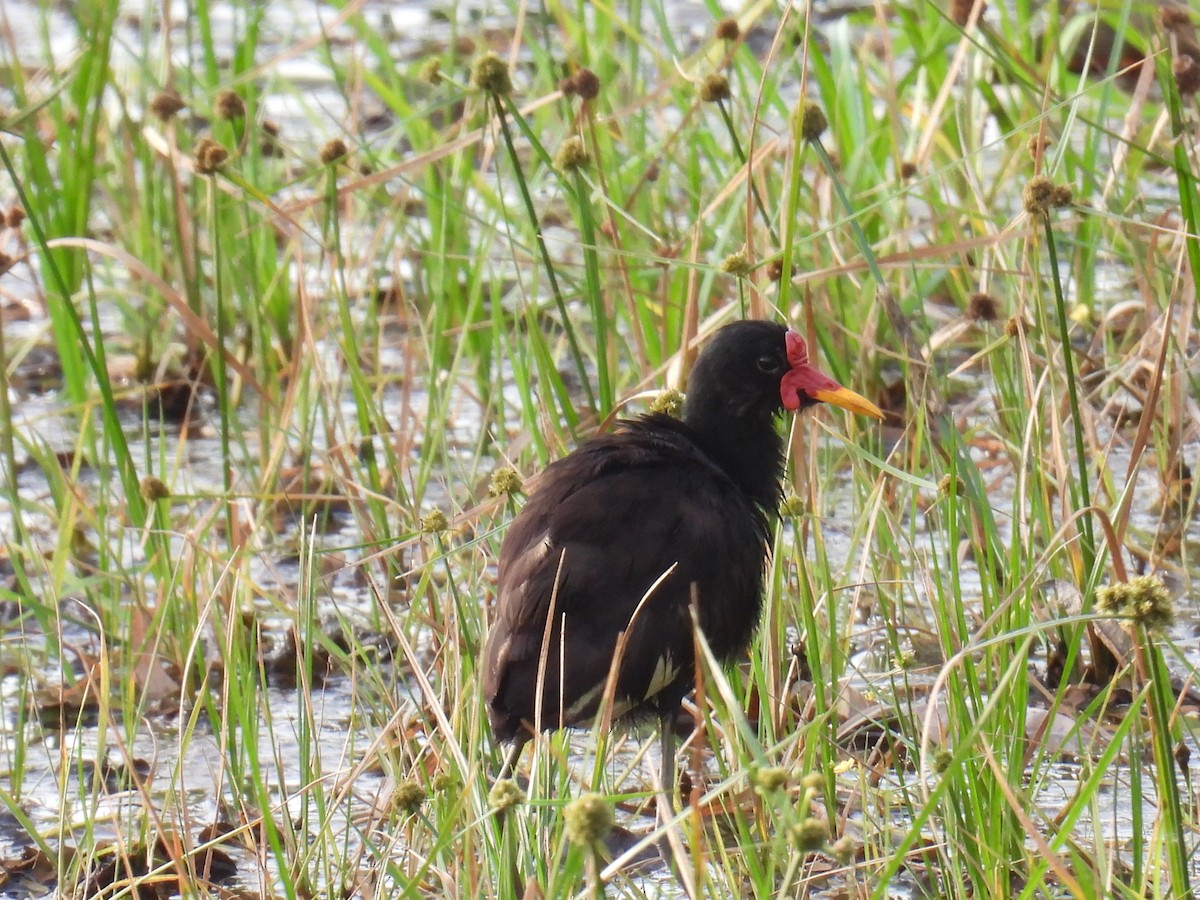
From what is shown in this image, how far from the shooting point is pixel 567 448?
12.5 feet

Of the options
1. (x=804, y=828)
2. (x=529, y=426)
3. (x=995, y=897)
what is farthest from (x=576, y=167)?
(x=804, y=828)

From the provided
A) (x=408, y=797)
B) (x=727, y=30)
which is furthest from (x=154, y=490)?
(x=727, y=30)

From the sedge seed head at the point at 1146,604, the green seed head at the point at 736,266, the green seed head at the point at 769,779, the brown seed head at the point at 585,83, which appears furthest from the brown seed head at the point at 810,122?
the green seed head at the point at 769,779

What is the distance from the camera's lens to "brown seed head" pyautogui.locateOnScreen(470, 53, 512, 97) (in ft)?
→ 10.5

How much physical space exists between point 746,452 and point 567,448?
547 millimetres

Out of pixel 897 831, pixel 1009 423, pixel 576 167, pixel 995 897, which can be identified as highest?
pixel 576 167

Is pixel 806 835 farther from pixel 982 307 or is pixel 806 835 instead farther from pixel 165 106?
pixel 165 106

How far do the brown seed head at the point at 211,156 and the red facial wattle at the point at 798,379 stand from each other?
108 cm

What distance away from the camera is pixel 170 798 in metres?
2.85

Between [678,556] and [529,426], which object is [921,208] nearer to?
[529,426]

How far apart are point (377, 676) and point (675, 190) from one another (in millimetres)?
3284

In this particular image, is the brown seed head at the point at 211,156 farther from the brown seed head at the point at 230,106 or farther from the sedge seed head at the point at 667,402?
the sedge seed head at the point at 667,402

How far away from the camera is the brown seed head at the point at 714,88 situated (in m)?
3.41

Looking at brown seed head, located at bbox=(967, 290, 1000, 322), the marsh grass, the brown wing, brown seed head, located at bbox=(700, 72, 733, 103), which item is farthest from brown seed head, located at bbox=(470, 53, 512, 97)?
brown seed head, located at bbox=(967, 290, 1000, 322)
